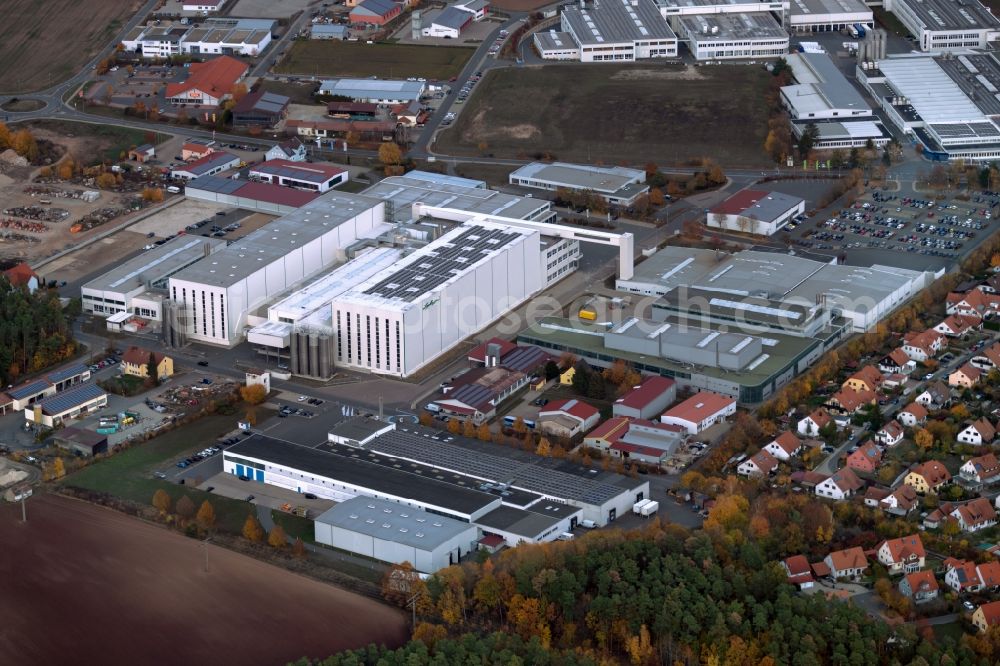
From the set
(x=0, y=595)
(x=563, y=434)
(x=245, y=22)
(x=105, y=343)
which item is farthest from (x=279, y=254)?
(x=245, y=22)

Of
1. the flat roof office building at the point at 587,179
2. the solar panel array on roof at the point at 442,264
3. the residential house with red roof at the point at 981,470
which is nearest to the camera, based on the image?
the residential house with red roof at the point at 981,470

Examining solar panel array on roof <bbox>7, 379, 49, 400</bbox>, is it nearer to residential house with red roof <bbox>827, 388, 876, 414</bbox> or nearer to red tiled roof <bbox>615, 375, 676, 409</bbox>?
red tiled roof <bbox>615, 375, 676, 409</bbox>

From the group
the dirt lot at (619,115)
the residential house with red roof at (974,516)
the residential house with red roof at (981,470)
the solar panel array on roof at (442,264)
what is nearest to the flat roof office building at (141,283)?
the solar panel array on roof at (442,264)

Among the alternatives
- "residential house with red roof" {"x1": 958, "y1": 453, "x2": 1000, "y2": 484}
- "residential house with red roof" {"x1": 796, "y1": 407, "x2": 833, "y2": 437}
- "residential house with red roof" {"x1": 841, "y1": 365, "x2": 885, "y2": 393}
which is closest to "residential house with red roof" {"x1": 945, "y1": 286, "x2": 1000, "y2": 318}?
"residential house with red roof" {"x1": 841, "y1": 365, "x2": 885, "y2": 393}

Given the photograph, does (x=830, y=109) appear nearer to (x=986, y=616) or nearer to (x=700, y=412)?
(x=700, y=412)

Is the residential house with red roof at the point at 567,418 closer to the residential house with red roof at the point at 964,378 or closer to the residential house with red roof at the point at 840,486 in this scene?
the residential house with red roof at the point at 840,486

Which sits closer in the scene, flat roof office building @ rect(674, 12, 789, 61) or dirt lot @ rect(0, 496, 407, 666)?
dirt lot @ rect(0, 496, 407, 666)

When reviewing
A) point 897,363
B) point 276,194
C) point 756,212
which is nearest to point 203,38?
point 276,194
